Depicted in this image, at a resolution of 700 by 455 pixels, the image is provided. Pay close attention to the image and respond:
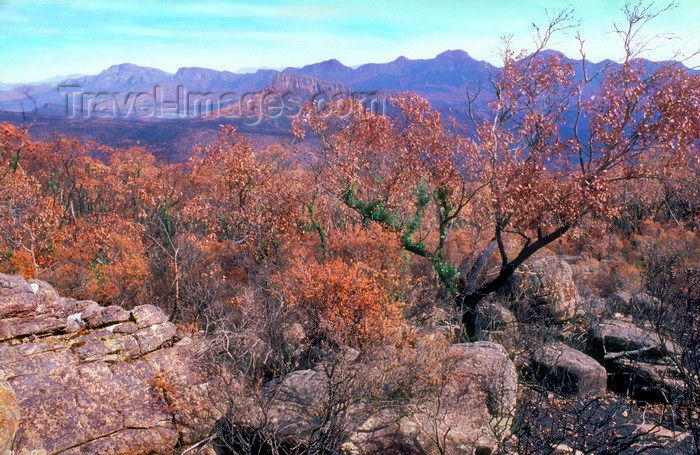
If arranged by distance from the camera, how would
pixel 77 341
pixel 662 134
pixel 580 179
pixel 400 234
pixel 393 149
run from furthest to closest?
pixel 393 149 → pixel 400 234 → pixel 580 179 → pixel 662 134 → pixel 77 341

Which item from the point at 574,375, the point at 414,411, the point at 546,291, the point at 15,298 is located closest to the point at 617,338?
the point at 546,291

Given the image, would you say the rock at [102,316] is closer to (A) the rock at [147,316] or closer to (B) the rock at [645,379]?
(A) the rock at [147,316]

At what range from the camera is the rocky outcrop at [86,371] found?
9773 millimetres

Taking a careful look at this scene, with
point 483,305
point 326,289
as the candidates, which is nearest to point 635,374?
point 483,305

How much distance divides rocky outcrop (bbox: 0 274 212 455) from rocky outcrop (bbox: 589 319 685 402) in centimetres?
1437

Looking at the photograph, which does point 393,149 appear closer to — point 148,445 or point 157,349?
point 157,349

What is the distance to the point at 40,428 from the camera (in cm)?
948

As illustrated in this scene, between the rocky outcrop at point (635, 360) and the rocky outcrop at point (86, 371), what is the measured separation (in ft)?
47.2

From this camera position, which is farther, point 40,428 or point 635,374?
point 635,374

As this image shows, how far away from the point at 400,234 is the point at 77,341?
38.5 ft

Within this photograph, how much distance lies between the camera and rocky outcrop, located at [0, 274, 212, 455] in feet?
32.1

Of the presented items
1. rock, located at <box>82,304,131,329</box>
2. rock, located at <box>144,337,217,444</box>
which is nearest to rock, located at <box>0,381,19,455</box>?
rock, located at <box>144,337,217,444</box>

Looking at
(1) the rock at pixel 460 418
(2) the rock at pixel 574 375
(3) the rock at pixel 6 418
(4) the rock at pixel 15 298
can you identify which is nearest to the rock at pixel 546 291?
(2) the rock at pixel 574 375

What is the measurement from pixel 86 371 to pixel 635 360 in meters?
17.3
